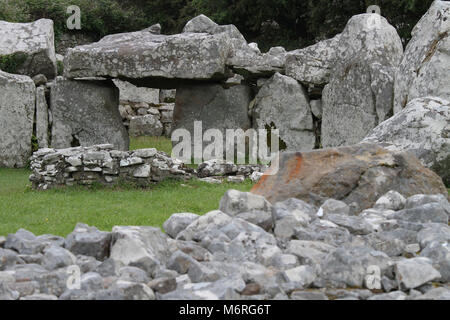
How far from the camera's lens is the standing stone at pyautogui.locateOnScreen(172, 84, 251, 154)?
47.8 feet

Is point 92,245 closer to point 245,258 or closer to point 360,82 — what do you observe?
point 245,258

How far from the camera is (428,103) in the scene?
32.4 feet

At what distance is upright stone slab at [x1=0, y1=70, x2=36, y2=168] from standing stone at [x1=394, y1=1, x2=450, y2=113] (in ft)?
25.3

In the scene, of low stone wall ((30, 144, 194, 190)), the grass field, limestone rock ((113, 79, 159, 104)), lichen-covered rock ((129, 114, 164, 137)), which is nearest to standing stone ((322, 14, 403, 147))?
the grass field

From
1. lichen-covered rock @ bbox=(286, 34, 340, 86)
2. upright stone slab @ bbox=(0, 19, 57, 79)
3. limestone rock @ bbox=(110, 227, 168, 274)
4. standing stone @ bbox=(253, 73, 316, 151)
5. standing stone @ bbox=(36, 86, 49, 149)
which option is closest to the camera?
limestone rock @ bbox=(110, 227, 168, 274)

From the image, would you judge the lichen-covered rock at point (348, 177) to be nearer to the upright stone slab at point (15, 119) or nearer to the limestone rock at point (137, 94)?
the upright stone slab at point (15, 119)

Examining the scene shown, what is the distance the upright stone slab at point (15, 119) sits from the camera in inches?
566

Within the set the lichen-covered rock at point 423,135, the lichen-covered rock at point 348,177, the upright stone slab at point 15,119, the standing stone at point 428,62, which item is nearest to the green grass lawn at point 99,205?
the lichen-covered rock at point 348,177

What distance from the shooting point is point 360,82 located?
12.9 m

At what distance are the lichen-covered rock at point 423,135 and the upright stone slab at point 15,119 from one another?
796cm

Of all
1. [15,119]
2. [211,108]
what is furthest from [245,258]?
[15,119]

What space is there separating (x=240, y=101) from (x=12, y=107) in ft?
16.0

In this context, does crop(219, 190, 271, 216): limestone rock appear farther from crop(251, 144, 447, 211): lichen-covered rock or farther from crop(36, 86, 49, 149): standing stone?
crop(36, 86, 49, 149): standing stone
